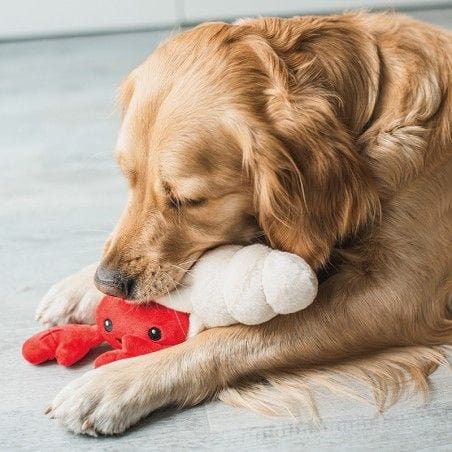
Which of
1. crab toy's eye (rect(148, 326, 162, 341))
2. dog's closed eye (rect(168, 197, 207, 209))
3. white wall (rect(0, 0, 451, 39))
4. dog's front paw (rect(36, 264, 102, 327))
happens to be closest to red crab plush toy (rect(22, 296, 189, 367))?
crab toy's eye (rect(148, 326, 162, 341))

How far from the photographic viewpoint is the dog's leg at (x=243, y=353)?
1.88m

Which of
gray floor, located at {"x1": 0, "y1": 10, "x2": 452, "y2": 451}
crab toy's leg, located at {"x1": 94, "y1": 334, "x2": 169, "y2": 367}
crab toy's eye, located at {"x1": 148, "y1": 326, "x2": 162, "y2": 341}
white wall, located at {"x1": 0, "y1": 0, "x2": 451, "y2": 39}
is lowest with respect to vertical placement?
white wall, located at {"x1": 0, "y1": 0, "x2": 451, "y2": 39}

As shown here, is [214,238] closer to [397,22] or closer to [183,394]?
[183,394]

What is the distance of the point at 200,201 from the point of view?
193cm

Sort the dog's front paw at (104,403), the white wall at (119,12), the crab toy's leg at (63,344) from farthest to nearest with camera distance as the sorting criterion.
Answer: the white wall at (119,12)
the crab toy's leg at (63,344)
the dog's front paw at (104,403)

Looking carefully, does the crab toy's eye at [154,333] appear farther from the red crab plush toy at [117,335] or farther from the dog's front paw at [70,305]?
the dog's front paw at [70,305]

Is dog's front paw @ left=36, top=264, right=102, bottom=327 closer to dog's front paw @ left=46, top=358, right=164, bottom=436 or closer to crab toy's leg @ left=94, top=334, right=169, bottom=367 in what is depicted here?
crab toy's leg @ left=94, top=334, right=169, bottom=367

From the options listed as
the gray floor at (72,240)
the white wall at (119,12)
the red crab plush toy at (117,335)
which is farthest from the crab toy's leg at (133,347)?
the white wall at (119,12)

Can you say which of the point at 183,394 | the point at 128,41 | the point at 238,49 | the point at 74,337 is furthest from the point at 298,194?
the point at 128,41

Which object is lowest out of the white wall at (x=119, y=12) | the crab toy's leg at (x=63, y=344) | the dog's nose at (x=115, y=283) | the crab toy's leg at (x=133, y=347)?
the white wall at (x=119, y=12)

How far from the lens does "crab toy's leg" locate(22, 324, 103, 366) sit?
211 centimetres

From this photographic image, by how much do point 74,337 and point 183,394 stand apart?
12.8 inches

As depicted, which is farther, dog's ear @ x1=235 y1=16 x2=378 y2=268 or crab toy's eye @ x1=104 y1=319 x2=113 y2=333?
crab toy's eye @ x1=104 y1=319 x2=113 y2=333

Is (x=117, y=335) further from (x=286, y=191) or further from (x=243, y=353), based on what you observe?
(x=286, y=191)
